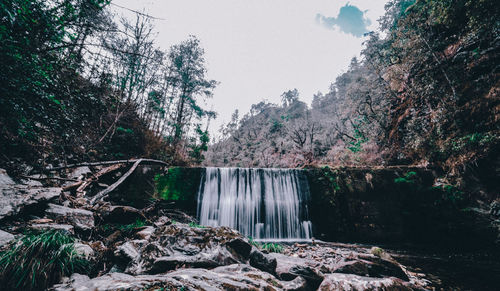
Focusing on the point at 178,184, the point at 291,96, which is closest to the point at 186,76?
the point at 178,184

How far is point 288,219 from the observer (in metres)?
8.08

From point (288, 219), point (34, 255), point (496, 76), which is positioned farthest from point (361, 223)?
point (34, 255)

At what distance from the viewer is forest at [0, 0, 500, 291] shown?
2361 millimetres

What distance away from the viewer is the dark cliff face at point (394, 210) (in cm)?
623

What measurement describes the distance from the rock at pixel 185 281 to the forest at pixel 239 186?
23 millimetres

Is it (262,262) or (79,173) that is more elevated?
(79,173)

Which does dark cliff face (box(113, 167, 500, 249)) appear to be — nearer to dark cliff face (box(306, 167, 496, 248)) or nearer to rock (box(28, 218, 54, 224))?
dark cliff face (box(306, 167, 496, 248))

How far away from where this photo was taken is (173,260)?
2.48 m

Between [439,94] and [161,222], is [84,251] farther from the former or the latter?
[439,94]

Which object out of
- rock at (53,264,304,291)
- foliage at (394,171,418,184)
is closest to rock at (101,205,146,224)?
rock at (53,264,304,291)

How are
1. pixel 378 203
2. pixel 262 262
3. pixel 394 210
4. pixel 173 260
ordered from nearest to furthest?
pixel 173 260
pixel 262 262
pixel 394 210
pixel 378 203

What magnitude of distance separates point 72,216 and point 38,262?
79.7 inches

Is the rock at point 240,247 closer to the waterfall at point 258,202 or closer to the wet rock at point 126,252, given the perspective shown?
the wet rock at point 126,252

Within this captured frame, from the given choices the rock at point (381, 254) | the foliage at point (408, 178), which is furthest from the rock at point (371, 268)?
the foliage at point (408, 178)
